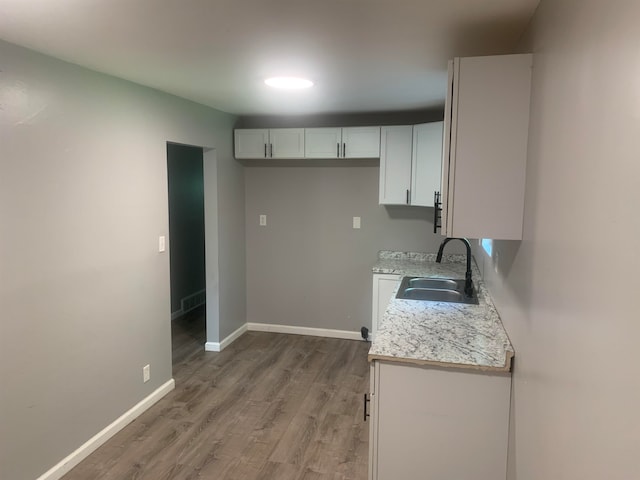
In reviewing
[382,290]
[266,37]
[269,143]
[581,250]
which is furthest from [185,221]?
[581,250]

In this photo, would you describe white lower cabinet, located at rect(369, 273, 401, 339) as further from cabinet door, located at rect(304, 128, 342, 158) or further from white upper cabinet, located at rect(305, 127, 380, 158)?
cabinet door, located at rect(304, 128, 342, 158)

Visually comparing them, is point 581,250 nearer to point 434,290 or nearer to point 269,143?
point 434,290

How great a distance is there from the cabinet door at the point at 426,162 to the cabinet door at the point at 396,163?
57mm

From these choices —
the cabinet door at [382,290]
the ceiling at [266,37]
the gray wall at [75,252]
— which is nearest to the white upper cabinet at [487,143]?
the ceiling at [266,37]

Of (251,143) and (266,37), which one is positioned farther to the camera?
(251,143)

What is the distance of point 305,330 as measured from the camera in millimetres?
4824

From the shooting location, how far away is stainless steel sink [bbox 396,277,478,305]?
3002mm

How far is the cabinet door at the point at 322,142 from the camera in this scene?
4.19 meters

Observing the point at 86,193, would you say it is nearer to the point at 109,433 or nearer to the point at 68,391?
the point at 68,391

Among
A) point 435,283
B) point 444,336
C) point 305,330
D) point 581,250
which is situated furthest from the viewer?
point 305,330

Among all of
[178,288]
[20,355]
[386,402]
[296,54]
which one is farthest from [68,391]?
[178,288]

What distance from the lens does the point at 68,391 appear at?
8.15 feet

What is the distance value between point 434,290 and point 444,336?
109 centimetres

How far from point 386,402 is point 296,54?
1.70 m
